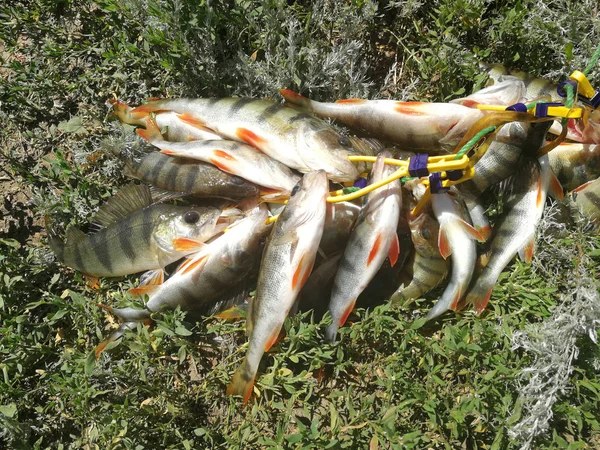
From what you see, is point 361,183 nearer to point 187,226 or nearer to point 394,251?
point 394,251

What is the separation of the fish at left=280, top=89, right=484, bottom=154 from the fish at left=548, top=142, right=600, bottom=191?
0.76 m

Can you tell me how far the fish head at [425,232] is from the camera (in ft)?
11.0

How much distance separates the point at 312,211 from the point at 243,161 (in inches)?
24.8

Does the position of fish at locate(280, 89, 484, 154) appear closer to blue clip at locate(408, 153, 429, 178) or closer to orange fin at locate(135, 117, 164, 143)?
blue clip at locate(408, 153, 429, 178)

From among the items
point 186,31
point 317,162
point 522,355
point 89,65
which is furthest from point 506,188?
point 89,65

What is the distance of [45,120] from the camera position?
176 inches

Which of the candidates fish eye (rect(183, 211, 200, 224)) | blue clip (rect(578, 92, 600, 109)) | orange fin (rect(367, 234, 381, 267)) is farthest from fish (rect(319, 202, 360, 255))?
blue clip (rect(578, 92, 600, 109))

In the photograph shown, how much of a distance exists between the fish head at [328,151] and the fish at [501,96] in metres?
0.84

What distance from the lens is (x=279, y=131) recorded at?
343 centimetres

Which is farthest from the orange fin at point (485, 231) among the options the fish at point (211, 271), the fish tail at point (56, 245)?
the fish tail at point (56, 245)

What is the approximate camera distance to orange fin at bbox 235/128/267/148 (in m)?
3.46

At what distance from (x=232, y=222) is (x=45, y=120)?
2.15 meters

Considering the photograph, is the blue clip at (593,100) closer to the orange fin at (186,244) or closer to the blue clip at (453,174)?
the blue clip at (453,174)

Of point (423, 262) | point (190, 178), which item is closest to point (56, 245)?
point (190, 178)
